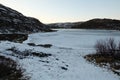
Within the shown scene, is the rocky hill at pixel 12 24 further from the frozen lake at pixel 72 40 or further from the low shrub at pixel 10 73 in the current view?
the low shrub at pixel 10 73

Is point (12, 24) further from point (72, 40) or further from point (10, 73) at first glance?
point (10, 73)

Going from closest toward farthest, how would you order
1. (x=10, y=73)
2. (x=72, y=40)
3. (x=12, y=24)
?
(x=10, y=73), (x=72, y=40), (x=12, y=24)

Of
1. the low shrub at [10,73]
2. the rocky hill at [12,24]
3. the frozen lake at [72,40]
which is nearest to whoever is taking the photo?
the low shrub at [10,73]

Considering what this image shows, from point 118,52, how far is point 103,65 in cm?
497

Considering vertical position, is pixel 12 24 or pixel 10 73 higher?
pixel 12 24

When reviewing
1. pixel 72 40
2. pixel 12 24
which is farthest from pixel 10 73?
pixel 12 24

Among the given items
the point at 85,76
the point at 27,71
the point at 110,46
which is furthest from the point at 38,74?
the point at 110,46

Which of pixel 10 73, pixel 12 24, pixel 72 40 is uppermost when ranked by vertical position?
pixel 12 24

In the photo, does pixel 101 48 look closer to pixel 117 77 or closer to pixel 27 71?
pixel 117 77

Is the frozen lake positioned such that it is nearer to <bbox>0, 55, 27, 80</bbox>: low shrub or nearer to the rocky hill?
<bbox>0, 55, 27, 80</bbox>: low shrub

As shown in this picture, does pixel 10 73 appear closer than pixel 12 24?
Yes

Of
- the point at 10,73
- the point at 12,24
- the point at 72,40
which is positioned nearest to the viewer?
the point at 10,73

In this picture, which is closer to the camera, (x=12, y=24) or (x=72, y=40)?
(x=72, y=40)

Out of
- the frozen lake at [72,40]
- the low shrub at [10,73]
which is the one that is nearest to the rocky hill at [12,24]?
the frozen lake at [72,40]
